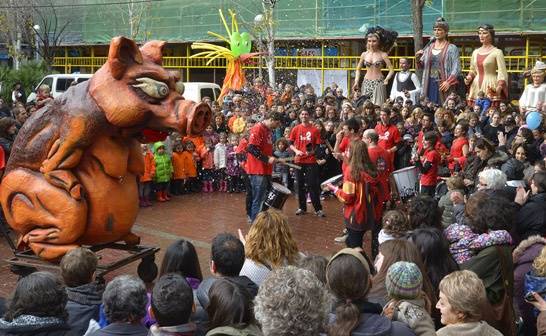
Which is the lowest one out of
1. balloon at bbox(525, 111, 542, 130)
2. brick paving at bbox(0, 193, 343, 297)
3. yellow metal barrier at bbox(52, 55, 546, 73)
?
brick paving at bbox(0, 193, 343, 297)

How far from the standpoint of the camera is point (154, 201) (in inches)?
492

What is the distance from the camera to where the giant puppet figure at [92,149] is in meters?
6.84

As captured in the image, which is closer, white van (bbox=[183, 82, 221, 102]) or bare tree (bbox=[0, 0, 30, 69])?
white van (bbox=[183, 82, 221, 102])

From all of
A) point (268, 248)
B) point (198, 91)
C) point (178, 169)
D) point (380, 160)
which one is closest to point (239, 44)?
point (198, 91)

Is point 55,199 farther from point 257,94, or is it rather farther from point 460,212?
point 257,94

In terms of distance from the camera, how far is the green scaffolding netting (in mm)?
20609

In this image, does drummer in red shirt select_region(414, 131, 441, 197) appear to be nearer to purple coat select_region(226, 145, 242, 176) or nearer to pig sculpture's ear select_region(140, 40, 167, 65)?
purple coat select_region(226, 145, 242, 176)

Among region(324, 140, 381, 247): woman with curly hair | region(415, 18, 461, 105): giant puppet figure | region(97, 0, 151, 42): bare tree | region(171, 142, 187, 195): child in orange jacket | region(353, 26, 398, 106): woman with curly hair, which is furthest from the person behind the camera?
region(97, 0, 151, 42): bare tree

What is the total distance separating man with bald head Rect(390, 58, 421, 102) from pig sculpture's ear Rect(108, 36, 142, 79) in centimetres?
817

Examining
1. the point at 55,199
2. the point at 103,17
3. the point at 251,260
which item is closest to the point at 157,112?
the point at 55,199

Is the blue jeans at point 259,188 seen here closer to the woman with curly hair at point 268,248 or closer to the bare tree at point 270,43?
the woman with curly hair at point 268,248

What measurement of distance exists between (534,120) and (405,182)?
7.39ft

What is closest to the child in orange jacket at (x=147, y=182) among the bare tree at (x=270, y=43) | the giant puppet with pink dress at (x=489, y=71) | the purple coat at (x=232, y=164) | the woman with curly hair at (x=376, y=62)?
the purple coat at (x=232, y=164)

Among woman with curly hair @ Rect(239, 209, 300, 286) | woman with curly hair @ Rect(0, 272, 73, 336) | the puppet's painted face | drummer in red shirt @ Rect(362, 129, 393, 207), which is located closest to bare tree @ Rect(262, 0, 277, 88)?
the puppet's painted face
